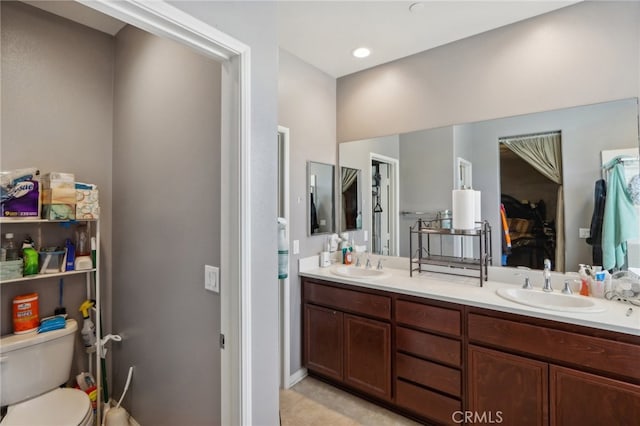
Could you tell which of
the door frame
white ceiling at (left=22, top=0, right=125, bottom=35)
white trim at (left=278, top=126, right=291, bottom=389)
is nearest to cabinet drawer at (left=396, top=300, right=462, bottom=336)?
white trim at (left=278, top=126, right=291, bottom=389)

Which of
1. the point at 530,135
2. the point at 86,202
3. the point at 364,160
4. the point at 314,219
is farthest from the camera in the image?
→ the point at 364,160

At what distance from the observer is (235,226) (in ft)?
3.85

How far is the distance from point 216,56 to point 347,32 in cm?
140

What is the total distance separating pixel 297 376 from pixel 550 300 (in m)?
1.95

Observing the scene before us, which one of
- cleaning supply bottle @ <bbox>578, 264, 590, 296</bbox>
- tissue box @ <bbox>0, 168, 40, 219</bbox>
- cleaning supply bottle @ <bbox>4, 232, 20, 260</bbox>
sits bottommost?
cleaning supply bottle @ <bbox>578, 264, 590, 296</bbox>

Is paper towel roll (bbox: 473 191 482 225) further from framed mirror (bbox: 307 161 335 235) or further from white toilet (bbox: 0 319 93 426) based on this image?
white toilet (bbox: 0 319 93 426)

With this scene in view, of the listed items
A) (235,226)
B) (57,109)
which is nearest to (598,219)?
(235,226)

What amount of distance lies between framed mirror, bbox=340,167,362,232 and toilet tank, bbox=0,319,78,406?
7.15 ft

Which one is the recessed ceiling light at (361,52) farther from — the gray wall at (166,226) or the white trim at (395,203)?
the gray wall at (166,226)

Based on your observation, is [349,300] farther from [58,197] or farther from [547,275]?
[58,197]

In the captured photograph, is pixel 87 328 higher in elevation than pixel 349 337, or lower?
higher

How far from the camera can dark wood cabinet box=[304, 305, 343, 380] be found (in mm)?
2340

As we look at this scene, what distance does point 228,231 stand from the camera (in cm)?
121

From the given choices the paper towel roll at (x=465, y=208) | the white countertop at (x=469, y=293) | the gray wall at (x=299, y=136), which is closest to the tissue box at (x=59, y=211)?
the gray wall at (x=299, y=136)
